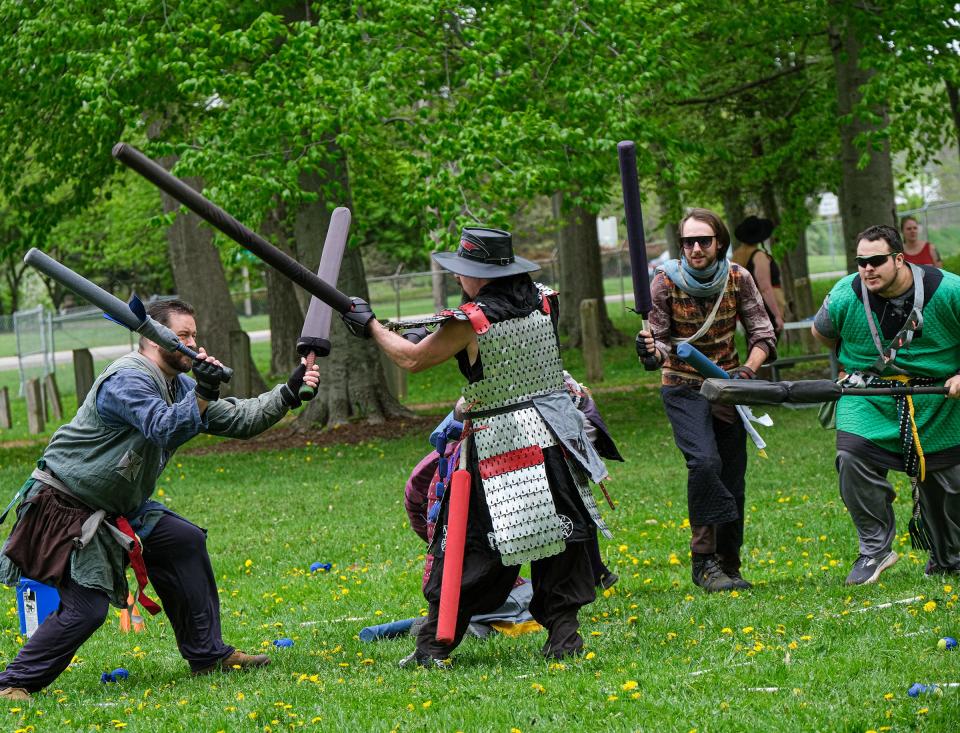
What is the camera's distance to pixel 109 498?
249 inches

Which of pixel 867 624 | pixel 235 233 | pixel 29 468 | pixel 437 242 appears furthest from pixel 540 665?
pixel 29 468

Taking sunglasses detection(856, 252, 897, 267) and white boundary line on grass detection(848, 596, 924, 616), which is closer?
white boundary line on grass detection(848, 596, 924, 616)

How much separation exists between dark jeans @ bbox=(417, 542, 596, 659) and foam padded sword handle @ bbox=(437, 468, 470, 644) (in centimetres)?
13

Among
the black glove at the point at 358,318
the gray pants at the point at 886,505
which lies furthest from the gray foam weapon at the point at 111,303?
the gray pants at the point at 886,505

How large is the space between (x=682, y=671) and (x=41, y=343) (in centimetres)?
2471

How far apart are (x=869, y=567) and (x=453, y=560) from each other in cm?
259

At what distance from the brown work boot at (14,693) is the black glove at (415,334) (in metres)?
2.31

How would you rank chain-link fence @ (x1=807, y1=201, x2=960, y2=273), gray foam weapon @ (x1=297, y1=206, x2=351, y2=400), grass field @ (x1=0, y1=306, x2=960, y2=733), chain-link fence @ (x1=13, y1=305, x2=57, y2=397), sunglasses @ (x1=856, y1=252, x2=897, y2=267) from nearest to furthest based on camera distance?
grass field @ (x1=0, y1=306, x2=960, y2=733) → gray foam weapon @ (x1=297, y1=206, x2=351, y2=400) → sunglasses @ (x1=856, y1=252, x2=897, y2=267) → chain-link fence @ (x1=13, y1=305, x2=57, y2=397) → chain-link fence @ (x1=807, y1=201, x2=960, y2=273)

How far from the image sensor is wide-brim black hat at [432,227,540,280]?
6.02 metres

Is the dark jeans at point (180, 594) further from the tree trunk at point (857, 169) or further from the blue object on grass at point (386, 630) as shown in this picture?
the tree trunk at point (857, 169)

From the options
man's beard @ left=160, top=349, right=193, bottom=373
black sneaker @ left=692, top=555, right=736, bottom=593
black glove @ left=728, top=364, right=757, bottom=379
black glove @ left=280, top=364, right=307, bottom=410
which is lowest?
black sneaker @ left=692, top=555, right=736, bottom=593

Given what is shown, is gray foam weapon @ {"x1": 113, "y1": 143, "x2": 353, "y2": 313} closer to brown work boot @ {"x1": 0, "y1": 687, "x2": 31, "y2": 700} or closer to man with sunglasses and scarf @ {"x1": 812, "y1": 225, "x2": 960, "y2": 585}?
brown work boot @ {"x1": 0, "y1": 687, "x2": 31, "y2": 700}

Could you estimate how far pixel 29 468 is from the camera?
54.7 ft

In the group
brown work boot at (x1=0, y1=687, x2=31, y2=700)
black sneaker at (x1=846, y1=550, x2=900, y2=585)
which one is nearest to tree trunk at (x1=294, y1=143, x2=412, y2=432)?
black sneaker at (x1=846, y1=550, x2=900, y2=585)
